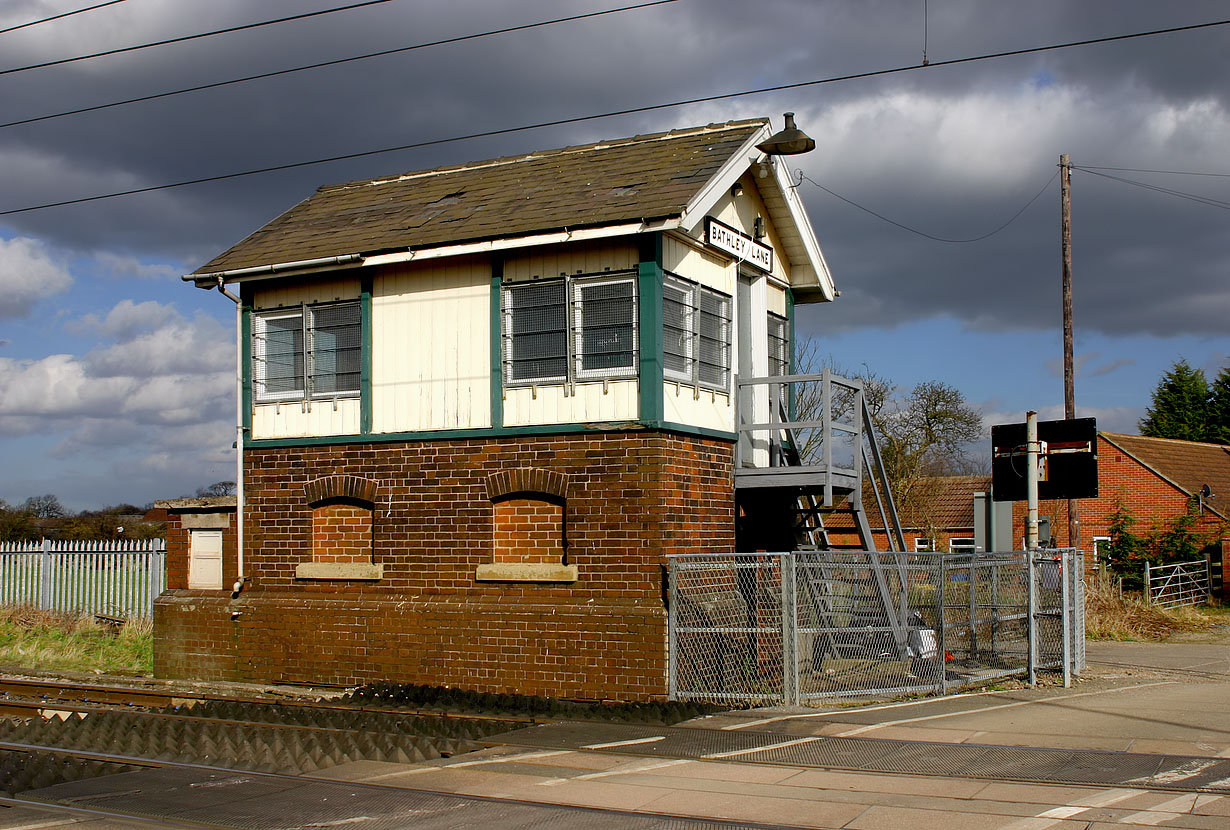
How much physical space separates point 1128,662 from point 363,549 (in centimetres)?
1079

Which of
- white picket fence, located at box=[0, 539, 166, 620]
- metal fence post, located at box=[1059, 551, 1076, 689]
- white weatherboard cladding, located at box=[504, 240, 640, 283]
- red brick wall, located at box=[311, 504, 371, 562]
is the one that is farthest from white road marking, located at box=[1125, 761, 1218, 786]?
white picket fence, located at box=[0, 539, 166, 620]

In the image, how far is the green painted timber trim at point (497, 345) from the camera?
14.1 meters

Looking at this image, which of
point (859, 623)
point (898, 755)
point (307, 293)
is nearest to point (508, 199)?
point (307, 293)

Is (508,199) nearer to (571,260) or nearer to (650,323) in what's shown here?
(571,260)

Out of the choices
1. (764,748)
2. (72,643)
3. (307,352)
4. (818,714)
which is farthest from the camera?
(72,643)

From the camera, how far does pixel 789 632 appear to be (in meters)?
12.0

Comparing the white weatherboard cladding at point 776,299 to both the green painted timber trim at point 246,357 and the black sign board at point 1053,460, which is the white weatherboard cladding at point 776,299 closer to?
the black sign board at point 1053,460

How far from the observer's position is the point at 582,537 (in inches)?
530

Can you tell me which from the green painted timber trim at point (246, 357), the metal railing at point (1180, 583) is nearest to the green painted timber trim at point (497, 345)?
the green painted timber trim at point (246, 357)

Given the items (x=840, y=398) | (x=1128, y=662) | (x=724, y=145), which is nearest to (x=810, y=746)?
(x=724, y=145)

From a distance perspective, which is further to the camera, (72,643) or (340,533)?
(72,643)

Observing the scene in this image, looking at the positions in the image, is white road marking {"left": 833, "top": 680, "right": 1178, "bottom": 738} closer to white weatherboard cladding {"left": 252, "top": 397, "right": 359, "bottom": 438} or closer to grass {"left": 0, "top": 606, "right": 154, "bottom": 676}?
white weatherboard cladding {"left": 252, "top": 397, "right": 359, "bottom": 438}

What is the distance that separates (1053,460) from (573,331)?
586cm

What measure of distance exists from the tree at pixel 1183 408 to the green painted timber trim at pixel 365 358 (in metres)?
45.9
